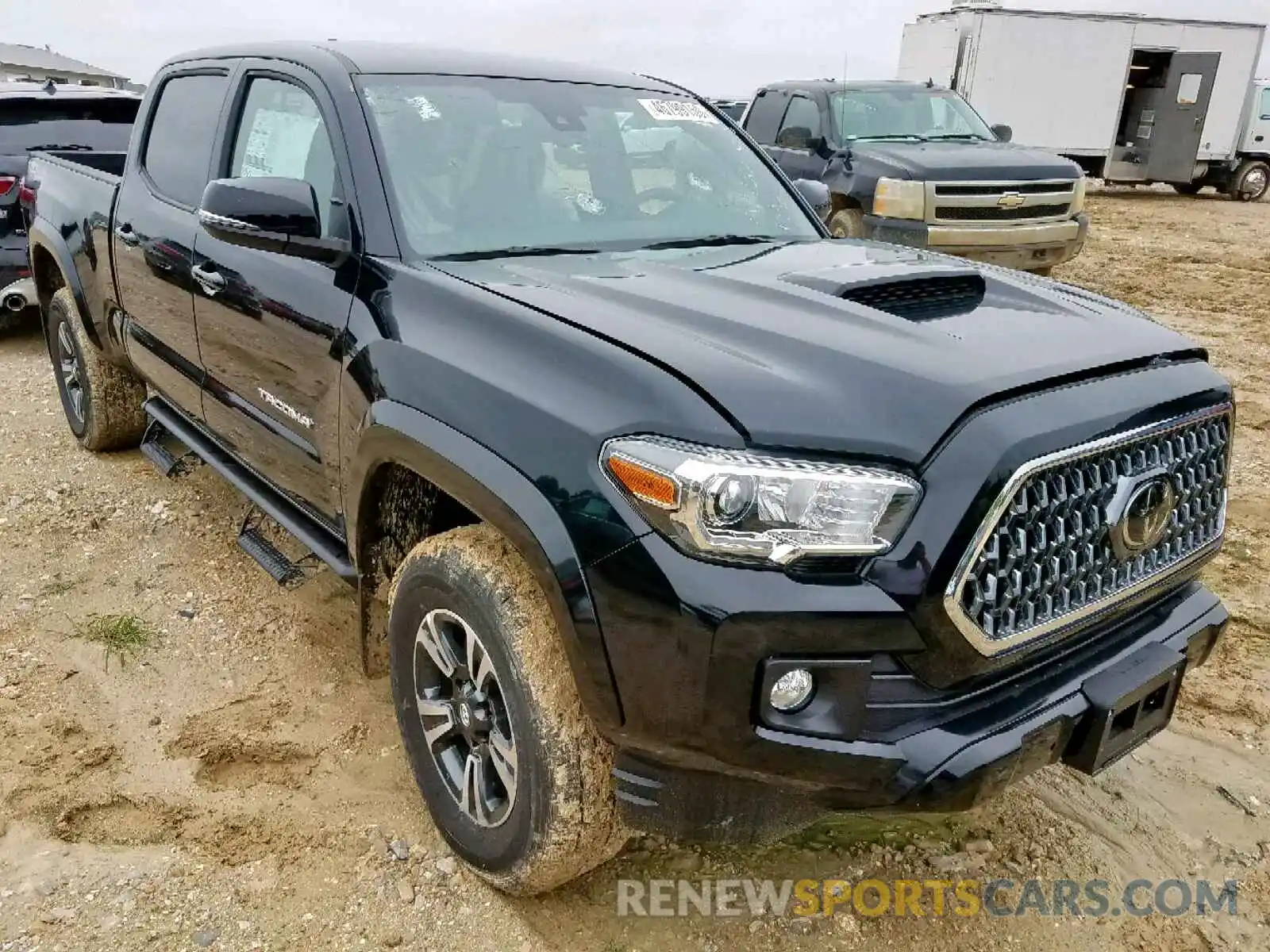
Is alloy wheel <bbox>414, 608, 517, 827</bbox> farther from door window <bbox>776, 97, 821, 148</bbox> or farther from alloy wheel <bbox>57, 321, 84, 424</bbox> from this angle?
door window <bbox>776, 97, 821, 148</bbox>

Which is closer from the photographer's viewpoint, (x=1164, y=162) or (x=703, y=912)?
(x=703, y=912)

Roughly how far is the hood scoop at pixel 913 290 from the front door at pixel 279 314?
1.18 meters

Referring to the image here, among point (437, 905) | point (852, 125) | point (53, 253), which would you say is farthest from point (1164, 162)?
point (437, 905)

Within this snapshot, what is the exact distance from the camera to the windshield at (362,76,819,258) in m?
2.74

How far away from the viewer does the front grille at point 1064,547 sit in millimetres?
1803

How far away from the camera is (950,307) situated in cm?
236

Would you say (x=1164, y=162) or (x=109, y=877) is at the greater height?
(x=1164, y=162)

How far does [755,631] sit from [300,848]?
1.48 meters

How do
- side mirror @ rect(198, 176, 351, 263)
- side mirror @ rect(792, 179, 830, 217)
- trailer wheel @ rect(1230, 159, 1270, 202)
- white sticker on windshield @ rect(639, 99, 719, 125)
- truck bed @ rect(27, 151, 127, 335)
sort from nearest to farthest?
side mirror @ rect(198, 176, 351, 263), white sticker on windshield @ rect(639, 99, 719, 125), side mirror @ rect(792, 179, 830, 217), truck bed @ rect(27, 151, 127, 335), trailer wheel @ rect(1230, 159, 1270, 202)

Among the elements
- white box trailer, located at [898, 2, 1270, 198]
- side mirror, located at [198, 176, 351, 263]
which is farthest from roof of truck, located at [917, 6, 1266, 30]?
side mirror, located at [198, 176, 351, 263]

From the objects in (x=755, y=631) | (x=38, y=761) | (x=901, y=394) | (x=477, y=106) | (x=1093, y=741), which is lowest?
(x=38, y=761)

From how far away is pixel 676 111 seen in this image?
3541 millimetres

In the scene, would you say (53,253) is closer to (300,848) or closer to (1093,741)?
(300,848)

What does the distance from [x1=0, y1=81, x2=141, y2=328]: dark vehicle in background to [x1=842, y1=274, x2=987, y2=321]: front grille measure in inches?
244
